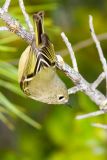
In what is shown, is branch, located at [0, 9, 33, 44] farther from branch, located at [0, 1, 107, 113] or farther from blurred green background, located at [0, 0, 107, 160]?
blurred green background, located at [0, 0, 107, 160]

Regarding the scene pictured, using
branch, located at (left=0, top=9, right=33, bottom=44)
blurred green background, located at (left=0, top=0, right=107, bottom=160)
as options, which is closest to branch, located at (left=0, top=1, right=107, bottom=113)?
branch, located at (left=0, top=9, right=33, bottom=44)

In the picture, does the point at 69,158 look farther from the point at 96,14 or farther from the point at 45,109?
the point at 96,14

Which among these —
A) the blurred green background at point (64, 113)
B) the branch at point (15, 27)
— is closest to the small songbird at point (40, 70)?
the branch at point (15, 27)

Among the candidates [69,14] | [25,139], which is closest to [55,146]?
[25,139]

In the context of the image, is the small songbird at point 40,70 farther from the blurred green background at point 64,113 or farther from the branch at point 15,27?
the blurred green background at point 64,113

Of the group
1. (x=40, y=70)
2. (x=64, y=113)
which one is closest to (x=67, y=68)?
(x=40, y=70)

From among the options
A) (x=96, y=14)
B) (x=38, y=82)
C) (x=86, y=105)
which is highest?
(x=96, y=14)
